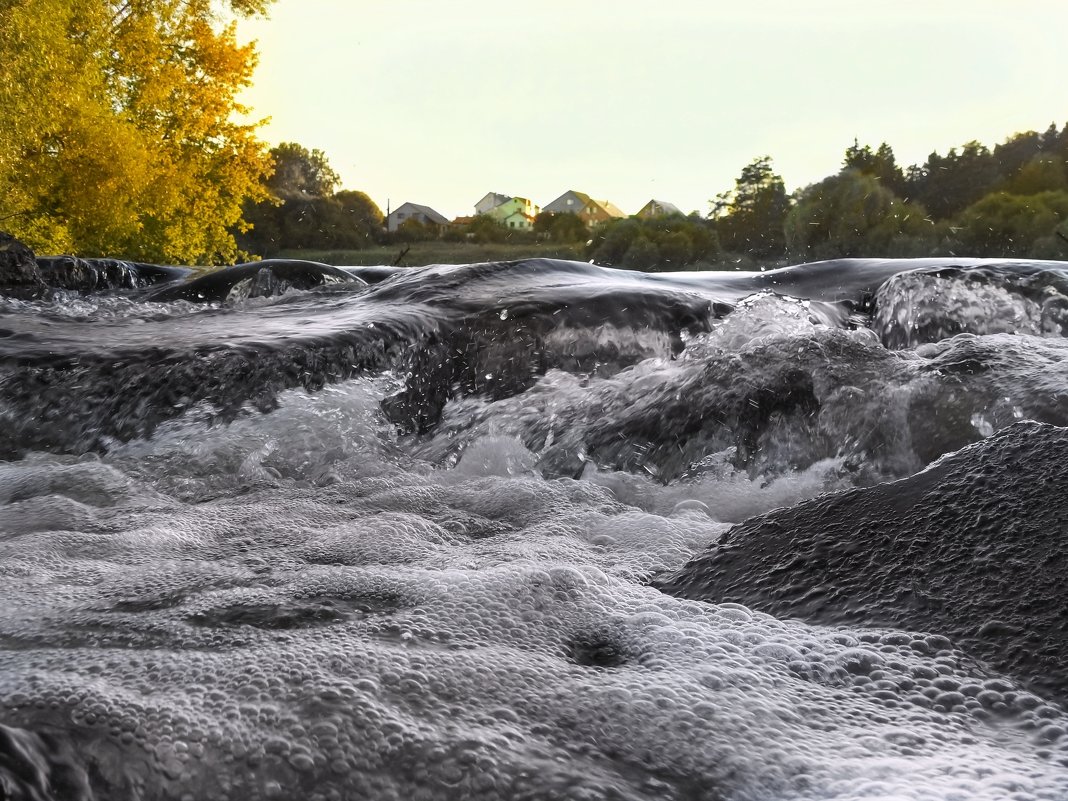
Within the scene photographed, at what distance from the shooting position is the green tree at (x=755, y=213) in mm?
43469

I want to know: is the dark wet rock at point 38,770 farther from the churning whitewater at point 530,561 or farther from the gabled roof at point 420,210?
the gabled roof at point 420,210

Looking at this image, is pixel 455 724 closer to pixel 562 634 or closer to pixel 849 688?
pixel 562 634

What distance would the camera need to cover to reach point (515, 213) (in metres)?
70.9

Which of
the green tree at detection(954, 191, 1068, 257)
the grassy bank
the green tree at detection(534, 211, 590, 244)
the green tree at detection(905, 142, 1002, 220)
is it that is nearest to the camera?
the green tree at detection(954, 191, 1068, 257)

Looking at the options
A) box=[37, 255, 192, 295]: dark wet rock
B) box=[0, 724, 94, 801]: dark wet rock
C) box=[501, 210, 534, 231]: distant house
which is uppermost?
box=[501, 210, 534, 231]: distant house

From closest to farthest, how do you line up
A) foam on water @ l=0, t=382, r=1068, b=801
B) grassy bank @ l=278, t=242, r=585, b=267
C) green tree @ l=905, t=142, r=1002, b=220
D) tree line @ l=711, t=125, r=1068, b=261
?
1. foam on water @ l=0, t=382, r=1068, b=801
2. tree line @ l=711, t=125, r=1068, b=261
3. grassy bank @ l=278, t=242, r=585, b=267
4. green tree @ l=905, t=142, r=1002, b=220

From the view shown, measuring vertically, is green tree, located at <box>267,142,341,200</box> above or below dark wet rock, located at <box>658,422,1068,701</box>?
above

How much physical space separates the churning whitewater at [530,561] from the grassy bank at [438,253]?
113 feet

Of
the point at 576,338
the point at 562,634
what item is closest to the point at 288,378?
the point at 576,338

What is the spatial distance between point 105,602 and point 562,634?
876mm

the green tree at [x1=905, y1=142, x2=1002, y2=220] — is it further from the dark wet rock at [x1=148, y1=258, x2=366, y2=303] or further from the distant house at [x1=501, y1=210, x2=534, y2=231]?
the dark wet rock at [x1=148, y1=258, x2=366, y2=303]

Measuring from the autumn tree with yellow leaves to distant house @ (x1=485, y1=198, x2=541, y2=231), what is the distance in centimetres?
4133

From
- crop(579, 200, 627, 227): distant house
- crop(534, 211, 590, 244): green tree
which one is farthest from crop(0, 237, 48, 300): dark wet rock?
crop(579, 200, 627, 227): distant house

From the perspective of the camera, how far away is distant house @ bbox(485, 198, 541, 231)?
64.1 meters
